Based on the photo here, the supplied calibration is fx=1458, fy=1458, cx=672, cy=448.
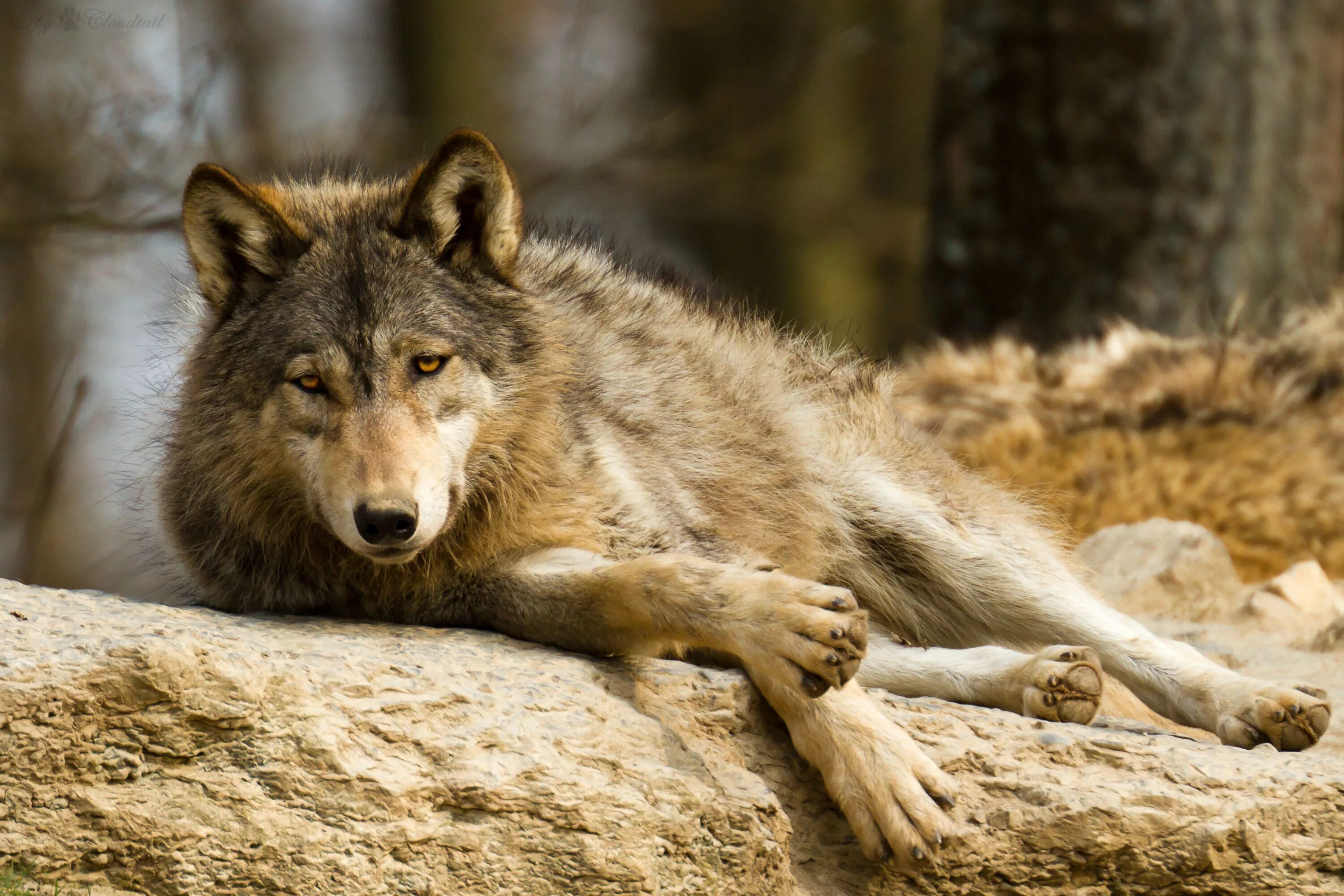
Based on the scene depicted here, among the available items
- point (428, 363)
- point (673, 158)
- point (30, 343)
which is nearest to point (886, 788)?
point (428, 363)

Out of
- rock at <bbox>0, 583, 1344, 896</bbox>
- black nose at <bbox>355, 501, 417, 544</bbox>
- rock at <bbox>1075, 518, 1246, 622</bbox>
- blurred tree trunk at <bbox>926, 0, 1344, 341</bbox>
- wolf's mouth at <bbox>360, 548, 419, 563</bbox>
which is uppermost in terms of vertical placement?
blurred tree trunk at <bbox>926, 0, 1344, 341</bbox>

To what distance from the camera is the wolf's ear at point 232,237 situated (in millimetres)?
3801

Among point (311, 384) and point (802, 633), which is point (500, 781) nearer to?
point (802, 633)

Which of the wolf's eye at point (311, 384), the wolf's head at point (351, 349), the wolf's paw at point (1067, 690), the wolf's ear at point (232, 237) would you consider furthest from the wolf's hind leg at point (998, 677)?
the wolf's ear at point (232, 237)

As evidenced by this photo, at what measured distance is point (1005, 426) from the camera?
24.6 ft

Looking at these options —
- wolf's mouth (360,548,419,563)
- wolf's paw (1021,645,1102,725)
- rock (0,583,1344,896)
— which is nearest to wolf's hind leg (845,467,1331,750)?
wolf's paw (1021,645,1102,725)

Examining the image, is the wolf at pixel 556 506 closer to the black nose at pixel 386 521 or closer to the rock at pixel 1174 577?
the black nose at pixel 386 521

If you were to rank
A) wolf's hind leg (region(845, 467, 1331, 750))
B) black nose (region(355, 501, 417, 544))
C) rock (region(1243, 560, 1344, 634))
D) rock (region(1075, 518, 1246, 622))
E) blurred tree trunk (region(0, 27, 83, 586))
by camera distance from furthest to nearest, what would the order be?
1. blurred tree trunk (region(0, 27, 83, 586))
2. rock (region(1075, 518, 1246, 622))
3. rock (region(1243, 560, 1344, 634))
4. wolf's hind leg (region(845, 467, 1331, 750))
5. black nose (region(355, 501, 417, 544))

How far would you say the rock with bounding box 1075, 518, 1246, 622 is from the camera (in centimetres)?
615

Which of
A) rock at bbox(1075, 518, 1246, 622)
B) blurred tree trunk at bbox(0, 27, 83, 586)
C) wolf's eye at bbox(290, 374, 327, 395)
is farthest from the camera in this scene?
blurred tree trunk at bbox(0, 27, 83, 586)

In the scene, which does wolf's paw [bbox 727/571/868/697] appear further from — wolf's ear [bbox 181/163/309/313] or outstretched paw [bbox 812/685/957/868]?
wolf's ear [bbox 181/163/309/313]

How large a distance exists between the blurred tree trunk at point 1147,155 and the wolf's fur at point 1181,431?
991 millimetres

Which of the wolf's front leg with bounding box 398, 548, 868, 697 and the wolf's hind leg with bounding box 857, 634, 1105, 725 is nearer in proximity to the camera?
the wolf's front leg with bounding box 398, 548, 868, 697

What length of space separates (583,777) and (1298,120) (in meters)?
7.53
